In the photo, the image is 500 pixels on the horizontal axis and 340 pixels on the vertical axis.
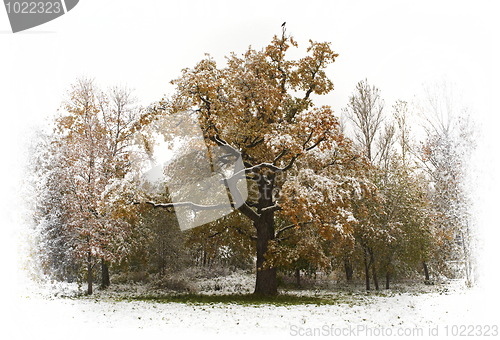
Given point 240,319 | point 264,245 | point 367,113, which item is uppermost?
point 367,113

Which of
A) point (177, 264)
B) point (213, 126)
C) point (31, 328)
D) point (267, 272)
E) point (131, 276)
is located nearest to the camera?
point (31, 328)

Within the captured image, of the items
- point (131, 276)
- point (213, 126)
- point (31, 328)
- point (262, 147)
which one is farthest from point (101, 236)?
point (131, 276)

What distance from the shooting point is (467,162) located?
12016 mm

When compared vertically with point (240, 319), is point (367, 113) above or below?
above

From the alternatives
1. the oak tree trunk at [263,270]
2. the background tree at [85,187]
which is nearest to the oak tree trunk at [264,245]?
the oak tree trunk at [263,270]

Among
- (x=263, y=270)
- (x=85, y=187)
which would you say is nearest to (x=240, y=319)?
(x=263, y=270)

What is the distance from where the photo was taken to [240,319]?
8.02 meters

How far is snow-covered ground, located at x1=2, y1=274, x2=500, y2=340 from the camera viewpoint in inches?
283

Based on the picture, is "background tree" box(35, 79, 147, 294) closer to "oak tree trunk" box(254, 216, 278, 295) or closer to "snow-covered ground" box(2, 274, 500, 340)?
"snow-covered ground" box(2, 274, 500, 340)

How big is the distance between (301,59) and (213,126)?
16.6 feet

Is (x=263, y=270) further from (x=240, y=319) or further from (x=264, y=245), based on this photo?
(x=240, y=319)

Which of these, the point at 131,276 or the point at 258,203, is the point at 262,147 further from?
the point at 131,276

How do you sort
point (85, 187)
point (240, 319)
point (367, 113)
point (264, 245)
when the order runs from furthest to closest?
1. point (367, 113)
2. point (264, 245)
3. point (85, 187)
4. point (240, 319)

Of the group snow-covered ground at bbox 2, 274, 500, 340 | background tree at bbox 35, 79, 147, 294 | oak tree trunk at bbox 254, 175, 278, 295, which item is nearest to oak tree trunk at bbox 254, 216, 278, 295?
oak tree trunk at bbox 254, 175, 278, 295
